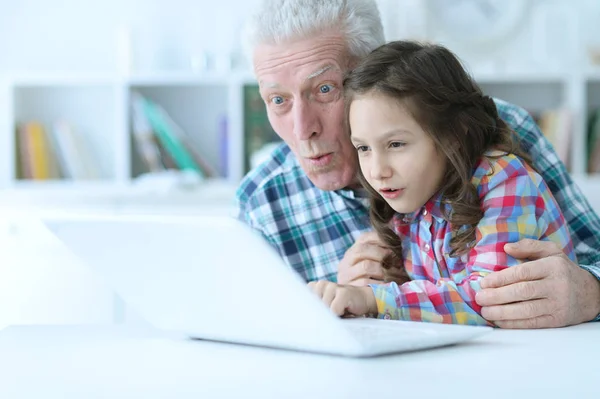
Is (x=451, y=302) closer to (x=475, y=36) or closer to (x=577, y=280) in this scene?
(x=577, y=280)

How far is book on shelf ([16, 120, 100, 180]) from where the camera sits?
3.93 meters

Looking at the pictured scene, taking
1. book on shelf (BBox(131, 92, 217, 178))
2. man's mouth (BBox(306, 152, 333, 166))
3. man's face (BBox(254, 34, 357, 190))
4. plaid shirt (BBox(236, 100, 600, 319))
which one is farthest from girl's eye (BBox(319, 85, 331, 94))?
book on shelf (BBox(131, 92, 217, 178))

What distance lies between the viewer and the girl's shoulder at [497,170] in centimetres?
139

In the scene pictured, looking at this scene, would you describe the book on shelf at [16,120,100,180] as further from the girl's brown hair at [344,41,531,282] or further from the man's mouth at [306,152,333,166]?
the girl's brown hair at [344,41,531,282]

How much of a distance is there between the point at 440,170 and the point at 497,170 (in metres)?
0.11

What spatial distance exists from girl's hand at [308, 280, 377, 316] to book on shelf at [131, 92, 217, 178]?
107 inches

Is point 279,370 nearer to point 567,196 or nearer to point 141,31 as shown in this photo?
point 567,196

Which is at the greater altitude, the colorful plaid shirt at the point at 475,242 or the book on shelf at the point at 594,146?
the colorful plaid shirt at the point at 475,242

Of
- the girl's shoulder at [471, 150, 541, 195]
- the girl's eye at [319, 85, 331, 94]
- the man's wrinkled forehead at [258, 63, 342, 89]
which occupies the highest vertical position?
the man's wrinkled forehead at [258, 63, 342, 89]

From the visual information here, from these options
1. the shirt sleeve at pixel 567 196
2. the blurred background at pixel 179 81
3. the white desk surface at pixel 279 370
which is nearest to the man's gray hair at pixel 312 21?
the shirt sleeve at pixel 567 196

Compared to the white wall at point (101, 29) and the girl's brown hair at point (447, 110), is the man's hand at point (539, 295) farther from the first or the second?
the white wall at point (101, 29)

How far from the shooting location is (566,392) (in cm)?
77

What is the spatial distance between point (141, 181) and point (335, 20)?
87.5 inches

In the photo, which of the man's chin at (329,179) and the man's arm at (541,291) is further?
the man's chin at (329,179)
